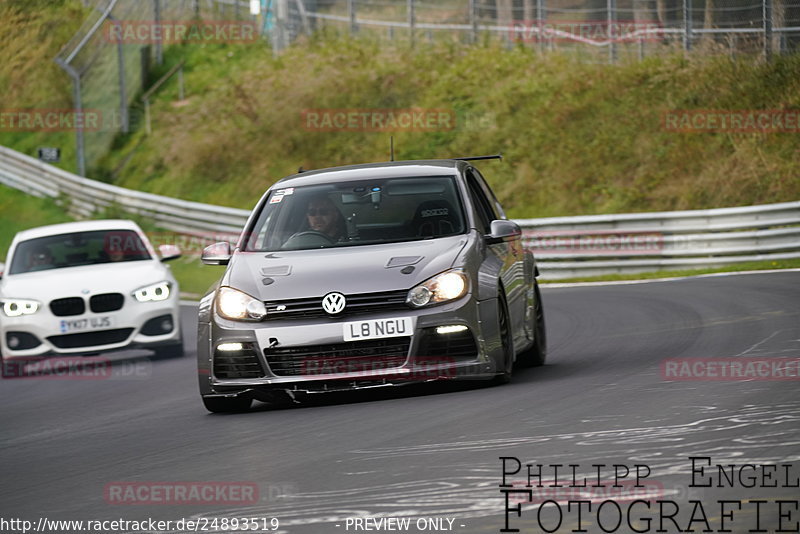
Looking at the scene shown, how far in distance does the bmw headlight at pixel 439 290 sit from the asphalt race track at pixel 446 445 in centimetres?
64

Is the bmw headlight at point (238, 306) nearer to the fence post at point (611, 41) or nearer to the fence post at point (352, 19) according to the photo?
the fence post at point (611, 41)

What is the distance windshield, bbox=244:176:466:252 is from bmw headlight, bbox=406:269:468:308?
0.76 metres

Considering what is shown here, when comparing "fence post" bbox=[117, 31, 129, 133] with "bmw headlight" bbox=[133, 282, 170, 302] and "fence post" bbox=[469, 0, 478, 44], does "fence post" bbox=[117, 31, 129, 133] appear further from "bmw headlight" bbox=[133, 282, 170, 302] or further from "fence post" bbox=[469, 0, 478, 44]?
"bmw headlight" bbox=[133, 282, 170, 302]

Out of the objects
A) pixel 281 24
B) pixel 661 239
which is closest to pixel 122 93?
pixel 281 24

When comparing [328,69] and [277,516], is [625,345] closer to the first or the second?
[277,516]

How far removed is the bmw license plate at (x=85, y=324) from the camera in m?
14.8

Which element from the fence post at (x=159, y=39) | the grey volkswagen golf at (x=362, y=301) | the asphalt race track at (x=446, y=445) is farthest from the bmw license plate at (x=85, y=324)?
the fence post at (x=159, y=39)

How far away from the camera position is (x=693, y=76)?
30.3m

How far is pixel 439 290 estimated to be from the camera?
9.10 m

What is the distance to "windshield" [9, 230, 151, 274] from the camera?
1598cm

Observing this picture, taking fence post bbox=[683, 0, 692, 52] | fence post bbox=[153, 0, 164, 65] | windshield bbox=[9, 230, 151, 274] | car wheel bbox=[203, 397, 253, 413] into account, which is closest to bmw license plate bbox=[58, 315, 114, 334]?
windshield bbox=[9, 230, 151, 274]

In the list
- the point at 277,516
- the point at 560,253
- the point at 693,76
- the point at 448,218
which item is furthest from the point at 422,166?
the point at 693,76

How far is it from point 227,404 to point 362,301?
1.34 meters

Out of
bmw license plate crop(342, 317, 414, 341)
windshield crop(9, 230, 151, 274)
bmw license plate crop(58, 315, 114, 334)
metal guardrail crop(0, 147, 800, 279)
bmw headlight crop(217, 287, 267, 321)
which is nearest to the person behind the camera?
bmw license plate crop(342, 317, 414, 341)
